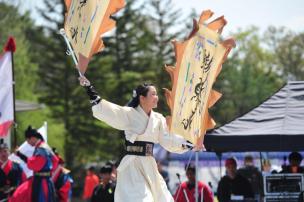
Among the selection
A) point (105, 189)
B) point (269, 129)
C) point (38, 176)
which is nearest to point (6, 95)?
point (38, 176)

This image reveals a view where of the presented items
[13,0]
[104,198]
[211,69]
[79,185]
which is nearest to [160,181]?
[211,69]

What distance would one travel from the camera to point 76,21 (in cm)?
758

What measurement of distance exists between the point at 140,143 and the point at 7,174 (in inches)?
242

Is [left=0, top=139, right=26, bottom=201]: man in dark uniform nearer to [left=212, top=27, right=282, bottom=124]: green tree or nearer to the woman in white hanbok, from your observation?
the woman in white hanbok

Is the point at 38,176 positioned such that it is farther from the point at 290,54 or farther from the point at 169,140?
the point at 290,54

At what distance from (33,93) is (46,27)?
430 cm

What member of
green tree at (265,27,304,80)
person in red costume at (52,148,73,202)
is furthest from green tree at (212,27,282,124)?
person in red costume at (52,148,73,202)

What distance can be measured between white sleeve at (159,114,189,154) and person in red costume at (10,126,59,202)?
4715mm

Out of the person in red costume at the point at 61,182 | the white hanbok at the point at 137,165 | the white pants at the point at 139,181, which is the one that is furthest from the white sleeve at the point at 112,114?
the person in red costume at the point at 61,182

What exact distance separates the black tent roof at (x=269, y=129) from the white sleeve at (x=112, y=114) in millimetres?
2831

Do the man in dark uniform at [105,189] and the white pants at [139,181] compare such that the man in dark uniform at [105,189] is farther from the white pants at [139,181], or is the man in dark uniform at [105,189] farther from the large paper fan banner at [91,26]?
the large paper fan banner at [91,26]

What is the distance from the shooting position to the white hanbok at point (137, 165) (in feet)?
25.5

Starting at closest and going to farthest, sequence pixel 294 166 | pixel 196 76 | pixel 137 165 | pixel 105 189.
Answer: pixel 137 165, pixel 196 76, pixel 294 166, pixel 105 189

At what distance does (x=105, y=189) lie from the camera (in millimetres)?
12141
